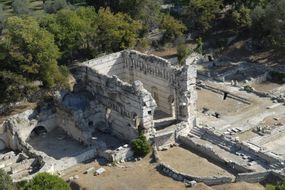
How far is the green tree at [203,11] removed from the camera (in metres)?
78.9

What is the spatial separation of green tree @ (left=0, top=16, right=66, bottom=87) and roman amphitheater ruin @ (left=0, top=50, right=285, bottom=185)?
4.53 meters

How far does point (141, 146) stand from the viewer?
49.8 metres

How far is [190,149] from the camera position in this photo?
168 ft

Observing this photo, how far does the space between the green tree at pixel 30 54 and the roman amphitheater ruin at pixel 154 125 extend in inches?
178

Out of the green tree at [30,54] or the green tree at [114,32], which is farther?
the green tree at [114,32]

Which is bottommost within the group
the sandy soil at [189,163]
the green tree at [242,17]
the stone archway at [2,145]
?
the stone archway at [2,145]

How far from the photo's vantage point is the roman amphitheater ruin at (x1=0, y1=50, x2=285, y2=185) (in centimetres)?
4819

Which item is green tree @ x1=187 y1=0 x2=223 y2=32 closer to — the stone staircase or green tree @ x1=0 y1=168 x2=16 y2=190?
the stone staircase

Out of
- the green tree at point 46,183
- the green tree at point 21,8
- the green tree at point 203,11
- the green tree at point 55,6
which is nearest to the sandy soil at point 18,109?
the green tree at point 46,183

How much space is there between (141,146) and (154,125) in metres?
4.73

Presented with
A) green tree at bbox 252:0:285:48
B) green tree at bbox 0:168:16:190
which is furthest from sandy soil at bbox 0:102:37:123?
green tree at bbox 252:0:285:48

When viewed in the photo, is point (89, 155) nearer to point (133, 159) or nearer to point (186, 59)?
point (133, 159)

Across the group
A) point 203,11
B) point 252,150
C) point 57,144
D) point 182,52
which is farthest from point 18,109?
point 203,11

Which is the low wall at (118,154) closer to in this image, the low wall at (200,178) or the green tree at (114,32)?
the low wall at (200,178)
